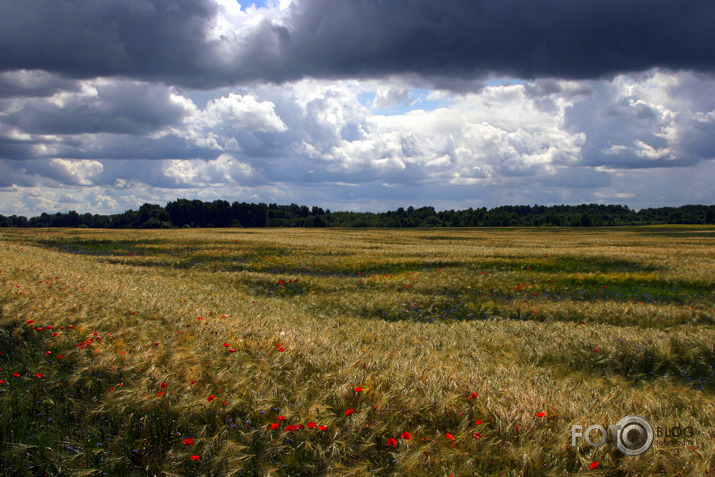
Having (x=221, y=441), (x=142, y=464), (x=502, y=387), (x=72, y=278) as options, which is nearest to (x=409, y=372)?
(x=502, y=387)

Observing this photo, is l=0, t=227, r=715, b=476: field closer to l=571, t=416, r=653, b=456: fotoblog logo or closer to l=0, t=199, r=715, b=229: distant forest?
l=571, t=416, r=653, b=456: fotoblog logo

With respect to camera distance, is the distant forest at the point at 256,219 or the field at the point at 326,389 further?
the distant forest at the point at 256,219

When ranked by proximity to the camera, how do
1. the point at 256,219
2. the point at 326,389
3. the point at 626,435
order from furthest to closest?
the point at 256,219 < the point at 326,389 < the point at 626,435

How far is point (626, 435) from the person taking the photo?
16.6 ft

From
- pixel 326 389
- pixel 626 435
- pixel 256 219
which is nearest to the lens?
pixel 626 435

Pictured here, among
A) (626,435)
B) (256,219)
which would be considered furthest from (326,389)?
(256,219)

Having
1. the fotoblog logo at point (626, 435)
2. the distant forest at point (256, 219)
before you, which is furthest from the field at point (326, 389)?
the distant forest at point (256, 219)

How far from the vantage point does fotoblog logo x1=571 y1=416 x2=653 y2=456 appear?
15.9 ft

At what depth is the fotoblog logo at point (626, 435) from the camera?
4.85 m

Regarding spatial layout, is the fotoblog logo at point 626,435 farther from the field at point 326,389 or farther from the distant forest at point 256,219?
the distant forest at point 256,219

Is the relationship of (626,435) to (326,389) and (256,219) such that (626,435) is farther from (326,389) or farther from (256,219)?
(256,219)

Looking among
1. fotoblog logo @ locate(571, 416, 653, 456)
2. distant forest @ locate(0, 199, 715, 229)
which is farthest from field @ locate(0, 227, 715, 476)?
distant forest @ locate(0, 199, 715, 229)

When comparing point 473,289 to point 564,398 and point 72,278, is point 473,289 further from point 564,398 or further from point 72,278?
point 72,278

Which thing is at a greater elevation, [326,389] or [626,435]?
[326,389]
